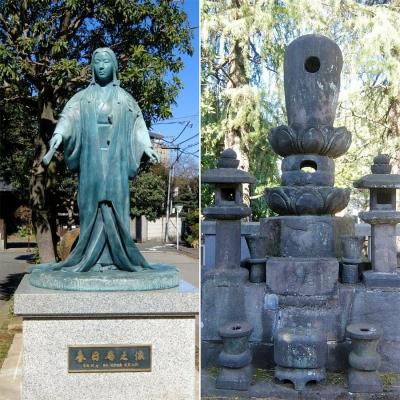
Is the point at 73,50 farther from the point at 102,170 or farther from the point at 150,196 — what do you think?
the point at 150,196

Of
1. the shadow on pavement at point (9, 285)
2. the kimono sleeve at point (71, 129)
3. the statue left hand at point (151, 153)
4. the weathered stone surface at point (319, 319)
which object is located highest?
the kimono sleeve at point (71, 129)

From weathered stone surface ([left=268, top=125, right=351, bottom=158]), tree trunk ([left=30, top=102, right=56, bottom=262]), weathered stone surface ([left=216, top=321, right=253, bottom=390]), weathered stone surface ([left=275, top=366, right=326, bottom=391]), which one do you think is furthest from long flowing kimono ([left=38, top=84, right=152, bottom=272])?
tree trunk ([left=30, top=102, right=56, bottom=262])

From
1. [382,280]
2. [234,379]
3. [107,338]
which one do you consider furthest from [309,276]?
[107,338]

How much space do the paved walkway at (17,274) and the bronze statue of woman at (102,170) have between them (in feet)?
5.48

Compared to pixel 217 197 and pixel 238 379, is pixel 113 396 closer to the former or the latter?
pixel 238 379

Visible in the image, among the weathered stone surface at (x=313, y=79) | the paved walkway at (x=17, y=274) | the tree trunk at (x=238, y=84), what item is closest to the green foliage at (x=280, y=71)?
the tree trunk at (x=238, y=84)

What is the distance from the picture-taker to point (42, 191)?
30.7ft

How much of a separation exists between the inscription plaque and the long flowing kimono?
0.64m

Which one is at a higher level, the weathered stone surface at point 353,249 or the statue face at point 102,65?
the statue face at point 102,65

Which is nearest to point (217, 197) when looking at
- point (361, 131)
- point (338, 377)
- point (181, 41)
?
point (338, 377)

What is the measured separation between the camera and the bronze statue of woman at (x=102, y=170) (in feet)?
14.5

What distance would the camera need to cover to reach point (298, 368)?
506cm

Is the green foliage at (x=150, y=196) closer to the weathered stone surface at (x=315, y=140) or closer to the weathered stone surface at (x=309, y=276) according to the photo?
the weathered stone surface at (x=315, y=140)

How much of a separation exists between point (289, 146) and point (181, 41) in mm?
3213
